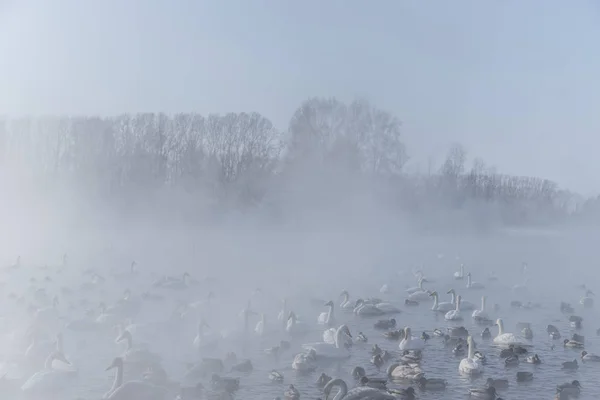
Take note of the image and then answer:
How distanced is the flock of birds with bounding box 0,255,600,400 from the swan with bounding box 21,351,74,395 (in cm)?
2

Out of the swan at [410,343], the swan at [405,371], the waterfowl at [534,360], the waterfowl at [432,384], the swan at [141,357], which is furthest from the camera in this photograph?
the swan at [410,343]

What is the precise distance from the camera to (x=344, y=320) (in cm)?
2167

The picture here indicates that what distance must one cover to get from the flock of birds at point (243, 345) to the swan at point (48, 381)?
25 millimetres

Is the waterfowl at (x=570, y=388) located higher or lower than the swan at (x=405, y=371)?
higher

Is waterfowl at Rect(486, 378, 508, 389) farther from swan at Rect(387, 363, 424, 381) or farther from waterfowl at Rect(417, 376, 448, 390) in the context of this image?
swan at Rect(387, 363, 424, 381)

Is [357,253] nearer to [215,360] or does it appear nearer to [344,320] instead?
[344,320]

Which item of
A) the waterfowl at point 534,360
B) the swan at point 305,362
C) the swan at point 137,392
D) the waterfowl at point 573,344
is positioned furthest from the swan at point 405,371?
the waterfowl at point 573,344

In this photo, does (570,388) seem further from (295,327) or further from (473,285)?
(473,285)

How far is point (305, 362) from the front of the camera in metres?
15.3

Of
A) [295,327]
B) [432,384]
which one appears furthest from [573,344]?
[295,327]

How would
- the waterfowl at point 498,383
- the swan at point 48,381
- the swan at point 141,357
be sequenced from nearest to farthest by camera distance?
the swan at point 48,381 → the waterfowl at point 498,383 → the swan at point 141,357

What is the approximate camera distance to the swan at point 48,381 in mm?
13500

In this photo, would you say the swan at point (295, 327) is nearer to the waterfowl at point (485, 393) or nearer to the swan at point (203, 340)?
the swan at point (203, 340)

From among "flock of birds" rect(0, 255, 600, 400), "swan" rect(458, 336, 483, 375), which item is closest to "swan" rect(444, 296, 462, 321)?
"flock of birds" rect(0, 255, 600, 400)
